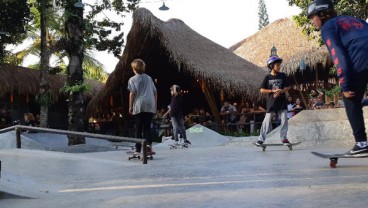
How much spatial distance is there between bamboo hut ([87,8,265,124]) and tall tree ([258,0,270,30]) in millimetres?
65256

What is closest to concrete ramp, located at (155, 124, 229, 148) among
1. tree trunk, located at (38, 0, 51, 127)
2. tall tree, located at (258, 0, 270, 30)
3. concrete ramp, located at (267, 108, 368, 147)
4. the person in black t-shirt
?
concrete ramp, located at (267, 108, 368, 147)

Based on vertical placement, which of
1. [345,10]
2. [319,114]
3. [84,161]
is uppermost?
[345,10]

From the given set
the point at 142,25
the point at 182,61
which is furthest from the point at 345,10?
the point at 142,25

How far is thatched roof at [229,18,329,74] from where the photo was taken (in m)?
22.2

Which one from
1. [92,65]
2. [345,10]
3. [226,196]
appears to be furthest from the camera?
[92,65]

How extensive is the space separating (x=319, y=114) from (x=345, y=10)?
7.45 meters

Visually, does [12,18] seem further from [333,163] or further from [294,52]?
[333,163]

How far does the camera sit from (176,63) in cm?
1912

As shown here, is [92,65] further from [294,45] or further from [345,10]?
[345,10]

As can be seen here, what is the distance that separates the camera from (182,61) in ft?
62.1

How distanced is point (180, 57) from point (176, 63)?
0.36 metres

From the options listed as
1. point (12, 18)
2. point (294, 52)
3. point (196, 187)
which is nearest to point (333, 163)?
point (196, 187)

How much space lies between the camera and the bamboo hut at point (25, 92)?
72.9 ft

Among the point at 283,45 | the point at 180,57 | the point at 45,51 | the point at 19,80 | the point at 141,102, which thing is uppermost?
the point at 283,45
